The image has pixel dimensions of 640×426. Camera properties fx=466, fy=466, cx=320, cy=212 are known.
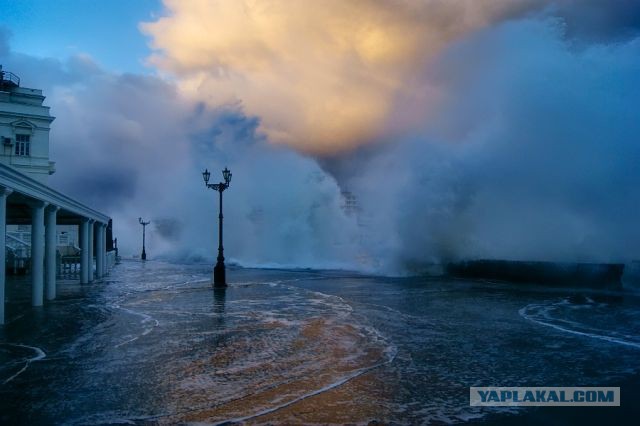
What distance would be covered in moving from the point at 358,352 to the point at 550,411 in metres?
3.19

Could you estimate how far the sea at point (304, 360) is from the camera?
492 cm

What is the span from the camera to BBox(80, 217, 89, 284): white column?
20.4 meters

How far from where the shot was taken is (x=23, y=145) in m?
33.9

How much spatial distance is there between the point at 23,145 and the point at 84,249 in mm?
18834

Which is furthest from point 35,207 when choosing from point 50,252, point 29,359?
point 29,359

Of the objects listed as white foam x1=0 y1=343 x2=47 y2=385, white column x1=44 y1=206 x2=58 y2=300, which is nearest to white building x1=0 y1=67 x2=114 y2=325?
white column x1=44 y1=206 x2=58 y2=300

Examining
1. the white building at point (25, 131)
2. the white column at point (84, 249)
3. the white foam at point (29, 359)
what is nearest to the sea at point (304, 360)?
the white foam at point (29, 359)

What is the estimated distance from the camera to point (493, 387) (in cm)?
574

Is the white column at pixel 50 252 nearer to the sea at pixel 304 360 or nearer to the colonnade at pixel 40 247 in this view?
the colonnade at pixel 40 247

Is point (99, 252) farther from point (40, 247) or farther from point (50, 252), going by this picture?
point (40, 247)

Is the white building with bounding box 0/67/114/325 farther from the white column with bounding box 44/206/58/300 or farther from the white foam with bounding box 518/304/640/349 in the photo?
the white foam with bounding box 518/304/640/349

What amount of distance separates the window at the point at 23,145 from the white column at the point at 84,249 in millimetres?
17527

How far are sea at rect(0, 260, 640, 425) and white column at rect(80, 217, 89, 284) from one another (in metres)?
7.34

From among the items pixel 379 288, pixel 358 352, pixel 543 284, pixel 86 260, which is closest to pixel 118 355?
pixel 358 352
